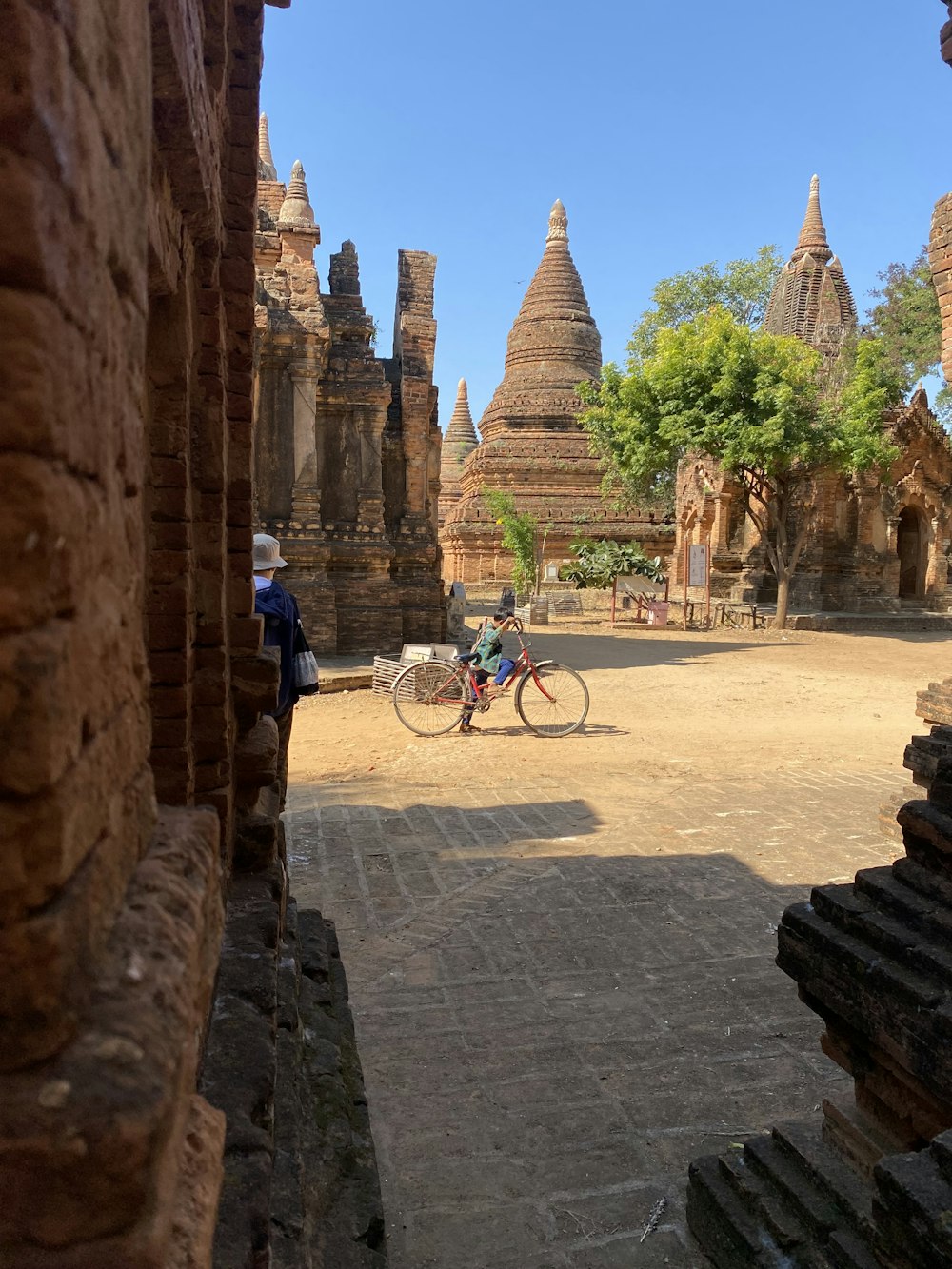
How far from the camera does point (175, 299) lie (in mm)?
1796

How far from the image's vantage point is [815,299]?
97.2ft

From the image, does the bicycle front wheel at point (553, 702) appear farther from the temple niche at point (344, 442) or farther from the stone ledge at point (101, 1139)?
the stone ledge at point (101, 1139)

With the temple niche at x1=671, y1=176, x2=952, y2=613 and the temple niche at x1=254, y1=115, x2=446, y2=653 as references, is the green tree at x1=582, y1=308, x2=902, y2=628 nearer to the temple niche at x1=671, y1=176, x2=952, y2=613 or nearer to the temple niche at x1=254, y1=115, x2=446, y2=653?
the temple niche at x1=671, y1=176, x2=952, y2=613

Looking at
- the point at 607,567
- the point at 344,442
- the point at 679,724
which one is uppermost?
A: the point at 344,442

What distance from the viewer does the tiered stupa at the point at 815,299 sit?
29000 mm

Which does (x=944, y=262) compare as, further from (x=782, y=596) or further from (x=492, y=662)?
(x=782, y=596)

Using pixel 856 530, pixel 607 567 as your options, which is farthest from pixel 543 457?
pixel 856 530

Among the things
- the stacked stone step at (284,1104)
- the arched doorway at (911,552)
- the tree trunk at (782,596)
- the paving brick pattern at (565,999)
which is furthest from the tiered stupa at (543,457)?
the stacked stone step at (284,1104)

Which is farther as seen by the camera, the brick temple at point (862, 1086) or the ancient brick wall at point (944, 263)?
the ancient brick wall at point (944, 263)

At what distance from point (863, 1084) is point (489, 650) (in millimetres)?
5961

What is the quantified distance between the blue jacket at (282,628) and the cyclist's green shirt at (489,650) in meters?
3.95

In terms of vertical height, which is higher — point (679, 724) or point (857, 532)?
point (857, 532)

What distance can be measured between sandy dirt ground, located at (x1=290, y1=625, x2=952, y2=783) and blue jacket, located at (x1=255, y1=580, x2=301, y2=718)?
9.16ft

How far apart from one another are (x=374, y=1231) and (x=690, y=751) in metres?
6.18
